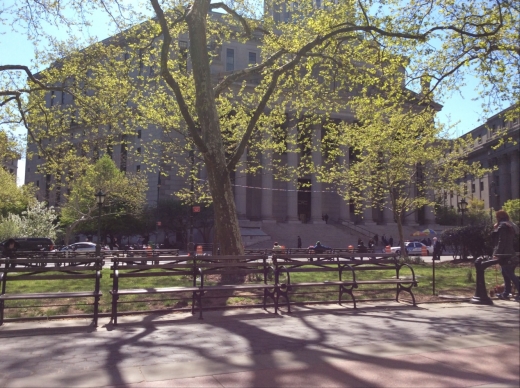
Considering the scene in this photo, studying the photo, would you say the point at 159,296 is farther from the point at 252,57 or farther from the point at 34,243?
the point at 252,57

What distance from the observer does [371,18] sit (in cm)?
1573

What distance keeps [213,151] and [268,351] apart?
8034 mm

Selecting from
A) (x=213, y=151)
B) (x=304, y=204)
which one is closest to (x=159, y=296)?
(x=213, y=151)

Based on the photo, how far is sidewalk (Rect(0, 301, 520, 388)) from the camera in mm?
4789

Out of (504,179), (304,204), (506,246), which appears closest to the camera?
(506,246)

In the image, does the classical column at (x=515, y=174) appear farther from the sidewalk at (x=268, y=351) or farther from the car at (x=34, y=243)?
the sidewalk at (x=268, y=351)

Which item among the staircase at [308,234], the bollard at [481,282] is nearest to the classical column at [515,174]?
the staircase at [308,234]

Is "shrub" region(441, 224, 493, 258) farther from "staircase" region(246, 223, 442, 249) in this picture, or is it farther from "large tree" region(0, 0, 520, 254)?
"staircase" region(246, 223, 442, 249)

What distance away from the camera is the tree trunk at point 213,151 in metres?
13.3

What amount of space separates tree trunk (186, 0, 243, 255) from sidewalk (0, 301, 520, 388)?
4.36 meters

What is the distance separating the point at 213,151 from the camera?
44.1 feet

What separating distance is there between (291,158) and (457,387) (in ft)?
165

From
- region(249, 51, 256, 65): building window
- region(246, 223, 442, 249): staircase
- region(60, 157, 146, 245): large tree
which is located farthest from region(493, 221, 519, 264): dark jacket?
region(249, 51, 256, 65): building window

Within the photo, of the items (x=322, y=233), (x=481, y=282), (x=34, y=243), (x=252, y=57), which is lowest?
(x=481, y=282)
